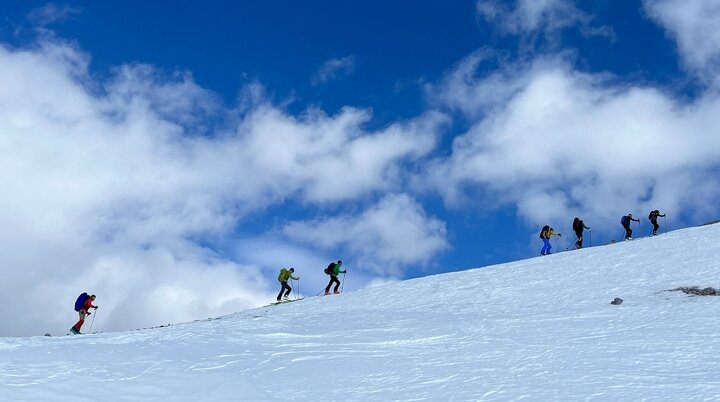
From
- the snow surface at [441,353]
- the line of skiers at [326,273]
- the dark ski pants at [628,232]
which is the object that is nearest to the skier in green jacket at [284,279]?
the line of skiers at [326,273]

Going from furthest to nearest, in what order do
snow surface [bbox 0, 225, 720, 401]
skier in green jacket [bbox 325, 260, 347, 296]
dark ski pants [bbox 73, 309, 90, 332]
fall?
skier in green jacket [bbox 325, 260, 347, 296]
dark ski pants [bbox 73, 309, 90, 332]
snow surface [bbox 0, 225, 720, 401]

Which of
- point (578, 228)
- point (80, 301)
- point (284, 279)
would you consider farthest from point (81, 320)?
point (578, 228)

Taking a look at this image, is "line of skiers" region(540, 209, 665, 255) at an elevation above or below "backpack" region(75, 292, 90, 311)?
above

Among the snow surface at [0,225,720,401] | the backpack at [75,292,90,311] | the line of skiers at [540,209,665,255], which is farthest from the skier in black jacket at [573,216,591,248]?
the backpack at [75,292,90,311]

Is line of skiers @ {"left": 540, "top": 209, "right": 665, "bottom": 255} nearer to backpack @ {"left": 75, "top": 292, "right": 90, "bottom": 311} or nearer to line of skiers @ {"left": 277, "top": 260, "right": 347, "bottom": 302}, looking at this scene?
line of skiers @ {"left": 277, "top": 260, "right": 347, "bottom": 302}

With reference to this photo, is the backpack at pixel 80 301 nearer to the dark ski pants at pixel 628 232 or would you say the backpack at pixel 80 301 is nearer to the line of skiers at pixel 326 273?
the line of skiers at pixel 326 273

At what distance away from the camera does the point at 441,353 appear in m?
11.8

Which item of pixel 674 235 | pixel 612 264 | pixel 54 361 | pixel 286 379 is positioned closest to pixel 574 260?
pixel 612 264

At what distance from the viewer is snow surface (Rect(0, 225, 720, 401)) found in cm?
927

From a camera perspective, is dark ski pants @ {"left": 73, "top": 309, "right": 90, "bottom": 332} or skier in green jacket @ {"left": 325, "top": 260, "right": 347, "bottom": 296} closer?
dark ski pants @ {"left": 73, "top": 309, "right": 90, "bottom": 332}

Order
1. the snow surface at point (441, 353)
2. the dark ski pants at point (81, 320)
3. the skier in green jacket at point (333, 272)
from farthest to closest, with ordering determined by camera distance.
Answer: the skier in green jacket at point (333, 272) → the dark ski pants at point (81, 320) → the snow surface at point (441, 353)

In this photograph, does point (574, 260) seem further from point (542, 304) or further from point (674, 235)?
point (542, 304)

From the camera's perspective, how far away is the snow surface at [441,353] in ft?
30.4

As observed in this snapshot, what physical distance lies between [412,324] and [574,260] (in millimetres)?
11571
